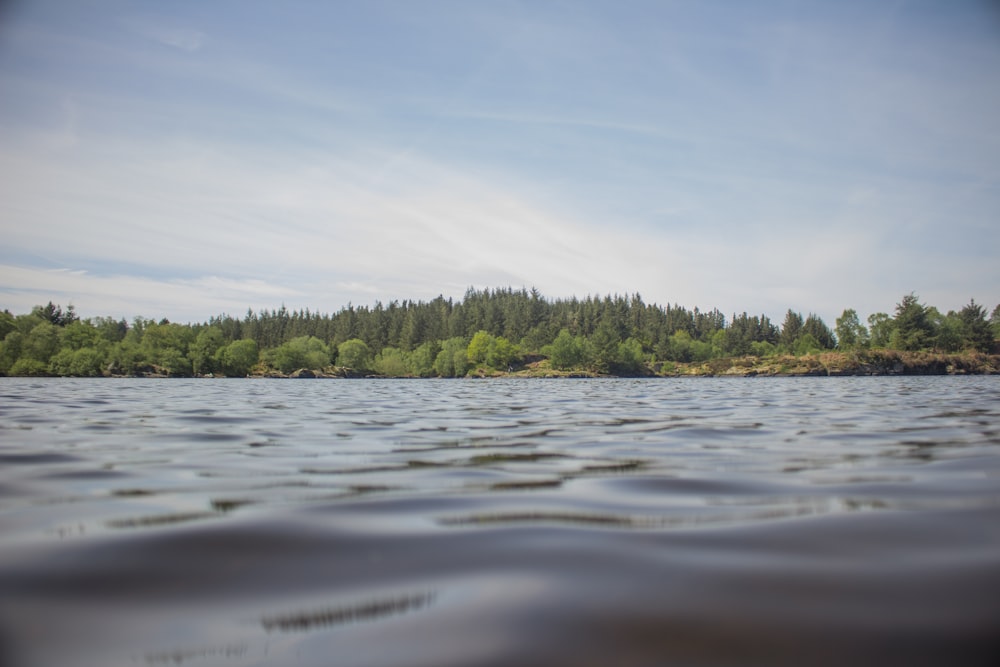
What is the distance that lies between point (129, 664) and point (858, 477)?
6443 millimetres

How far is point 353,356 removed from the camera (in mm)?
168875

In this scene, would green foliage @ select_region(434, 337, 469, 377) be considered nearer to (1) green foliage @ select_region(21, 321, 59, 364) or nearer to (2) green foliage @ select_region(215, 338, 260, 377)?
(2) green foliage @ select_region(215, 338, 260, 377)

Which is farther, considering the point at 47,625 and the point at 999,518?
the point at 999,518

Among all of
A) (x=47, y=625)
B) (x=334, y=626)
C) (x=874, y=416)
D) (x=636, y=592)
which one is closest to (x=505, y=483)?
(x=636, y=592)

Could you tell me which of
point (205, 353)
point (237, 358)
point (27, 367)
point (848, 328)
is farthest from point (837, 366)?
Answer: point (27, 367)

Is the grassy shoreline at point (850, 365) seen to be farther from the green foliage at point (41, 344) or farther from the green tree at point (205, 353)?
the green foliage at point (41, 344)

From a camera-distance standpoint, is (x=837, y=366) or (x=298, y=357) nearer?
(x=837, y=366)

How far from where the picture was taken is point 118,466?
23.7ft

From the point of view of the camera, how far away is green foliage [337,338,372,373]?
168 meters

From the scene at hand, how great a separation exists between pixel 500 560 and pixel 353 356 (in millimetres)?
169922

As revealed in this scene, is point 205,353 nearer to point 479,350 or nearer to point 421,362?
point 421,362

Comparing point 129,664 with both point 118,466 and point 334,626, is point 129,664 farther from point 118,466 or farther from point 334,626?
point 118,466

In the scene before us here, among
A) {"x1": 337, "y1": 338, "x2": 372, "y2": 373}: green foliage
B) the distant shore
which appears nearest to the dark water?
the distant shore

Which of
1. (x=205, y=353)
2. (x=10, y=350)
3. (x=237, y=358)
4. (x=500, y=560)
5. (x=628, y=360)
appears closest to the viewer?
(x=500, y=560)
